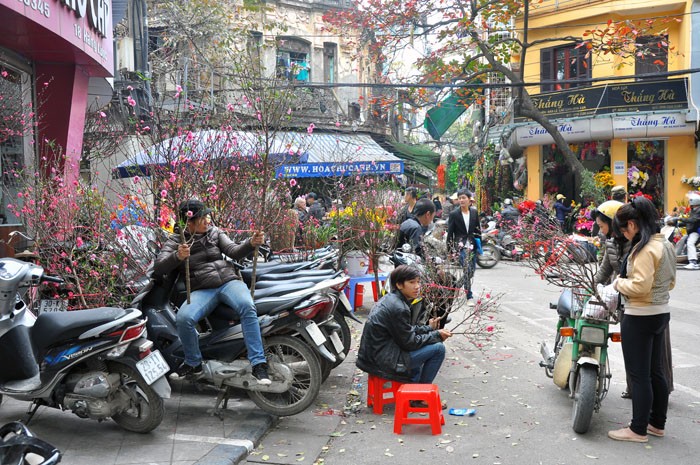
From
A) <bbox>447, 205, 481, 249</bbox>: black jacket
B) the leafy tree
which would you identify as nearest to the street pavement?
<bbox>447, 205, 481, 249</bbox>: black jacket

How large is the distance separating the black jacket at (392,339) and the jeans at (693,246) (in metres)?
12.4

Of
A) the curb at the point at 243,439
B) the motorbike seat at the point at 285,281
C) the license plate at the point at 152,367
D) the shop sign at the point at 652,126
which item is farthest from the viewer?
the shop sign at the point at 652,126

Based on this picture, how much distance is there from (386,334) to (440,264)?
1.73m

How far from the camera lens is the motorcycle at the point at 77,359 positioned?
4859 mm

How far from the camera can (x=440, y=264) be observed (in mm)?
7207

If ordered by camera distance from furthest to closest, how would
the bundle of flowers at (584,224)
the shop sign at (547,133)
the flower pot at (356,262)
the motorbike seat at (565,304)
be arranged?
the shop sign at (547,133), the flower pot at (356,262), the bundle of flowers at (584,224), the motorbike seat at (565,304)

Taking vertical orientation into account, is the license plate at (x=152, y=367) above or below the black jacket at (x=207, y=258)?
below

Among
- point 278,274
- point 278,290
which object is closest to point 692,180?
point 278,274

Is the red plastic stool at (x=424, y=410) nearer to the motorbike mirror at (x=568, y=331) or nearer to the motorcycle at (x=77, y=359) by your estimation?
the motorbike mirror at (x=568, y=331)

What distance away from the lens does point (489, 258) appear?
16.9 meters

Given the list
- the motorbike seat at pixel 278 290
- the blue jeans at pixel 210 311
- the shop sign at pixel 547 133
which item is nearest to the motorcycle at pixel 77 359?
the blue jeans at pixel 210 311

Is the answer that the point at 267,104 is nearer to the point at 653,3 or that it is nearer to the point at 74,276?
the point at 74,276

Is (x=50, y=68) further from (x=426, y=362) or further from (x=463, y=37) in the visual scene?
(x=463, y=37)

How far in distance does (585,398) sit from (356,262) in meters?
5.24
